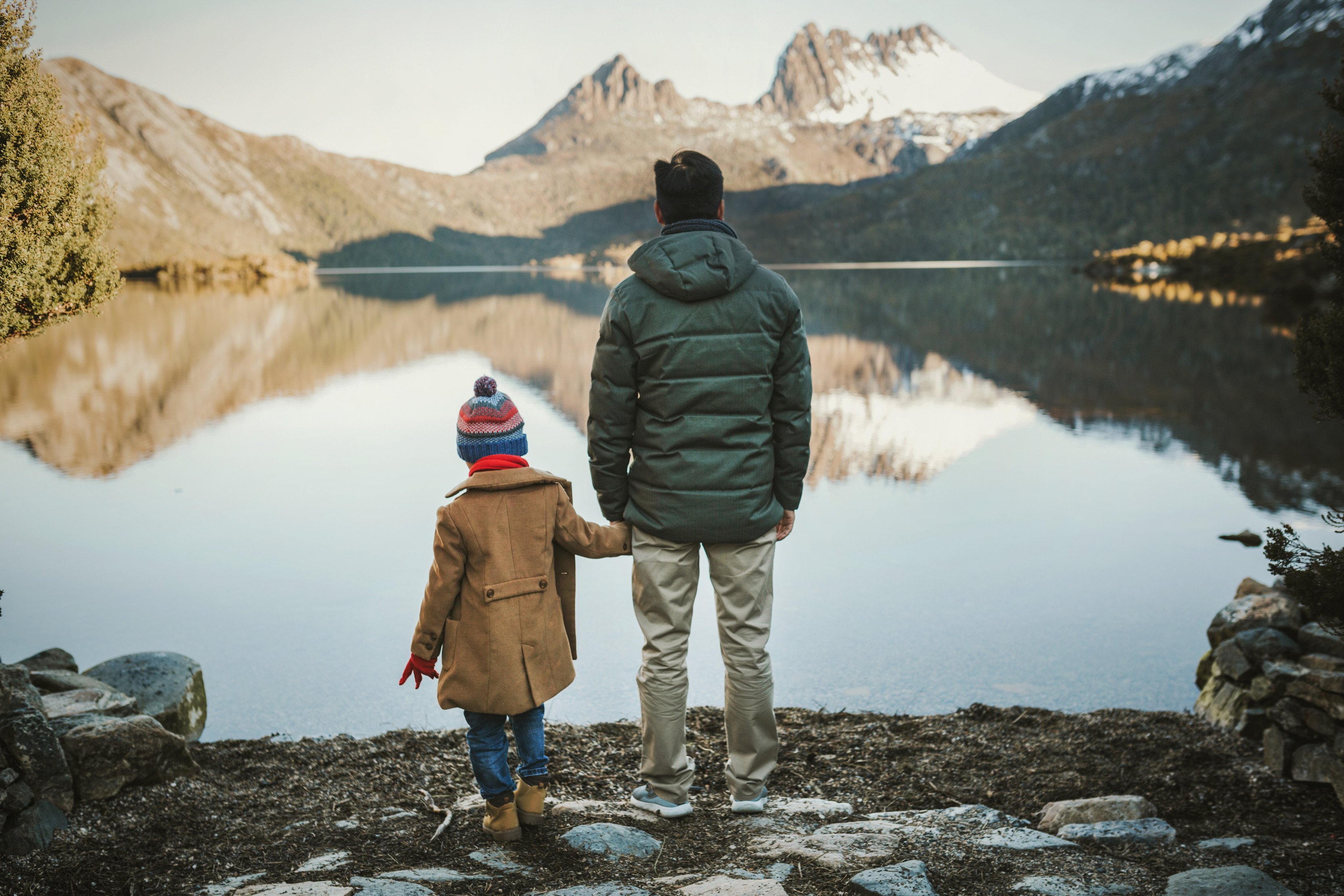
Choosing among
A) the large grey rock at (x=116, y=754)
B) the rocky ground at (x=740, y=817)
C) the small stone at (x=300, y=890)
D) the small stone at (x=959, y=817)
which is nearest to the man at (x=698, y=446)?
the rocky ground at (x=740, y=817)

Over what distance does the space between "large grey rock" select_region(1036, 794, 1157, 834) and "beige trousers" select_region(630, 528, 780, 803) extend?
44.4 inches

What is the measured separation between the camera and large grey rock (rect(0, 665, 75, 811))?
352cm

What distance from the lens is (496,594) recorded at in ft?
11.0

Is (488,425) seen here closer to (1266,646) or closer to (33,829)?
(33,829)

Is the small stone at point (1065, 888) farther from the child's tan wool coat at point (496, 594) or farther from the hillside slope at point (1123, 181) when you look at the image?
the hillside slope at point (1123, 181)

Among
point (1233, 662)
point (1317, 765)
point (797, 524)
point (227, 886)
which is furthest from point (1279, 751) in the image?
point (797, 524)

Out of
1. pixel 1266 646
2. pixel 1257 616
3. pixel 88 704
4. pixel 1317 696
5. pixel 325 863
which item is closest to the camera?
pixel 325 863

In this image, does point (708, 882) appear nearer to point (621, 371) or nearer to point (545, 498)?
point (545, 498)

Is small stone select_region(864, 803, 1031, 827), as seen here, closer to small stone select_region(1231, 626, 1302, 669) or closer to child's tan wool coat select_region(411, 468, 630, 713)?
child's tan wool coat select_region(411, 468, 630, 713)

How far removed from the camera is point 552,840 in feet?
11.1

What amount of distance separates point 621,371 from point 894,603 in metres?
3.75

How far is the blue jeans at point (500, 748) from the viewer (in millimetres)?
3432

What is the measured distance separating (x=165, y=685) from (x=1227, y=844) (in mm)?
4885

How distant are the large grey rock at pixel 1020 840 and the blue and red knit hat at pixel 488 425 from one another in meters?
2.16
